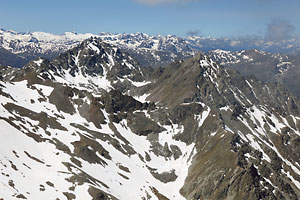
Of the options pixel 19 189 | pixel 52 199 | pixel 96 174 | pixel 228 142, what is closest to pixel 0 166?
pixel 19 189

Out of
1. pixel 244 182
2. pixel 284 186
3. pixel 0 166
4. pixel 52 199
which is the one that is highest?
pixel 0 166

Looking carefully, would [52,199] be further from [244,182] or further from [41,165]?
[244,182]

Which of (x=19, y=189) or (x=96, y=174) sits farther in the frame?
(x=96, y=174)

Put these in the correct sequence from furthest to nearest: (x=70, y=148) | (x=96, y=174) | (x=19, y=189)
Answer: (x=70, y=148) → (x=96, y=174) → (x=19, y=189)

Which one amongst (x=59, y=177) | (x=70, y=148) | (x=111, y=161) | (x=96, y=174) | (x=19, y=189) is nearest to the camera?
(x=19, y=189)

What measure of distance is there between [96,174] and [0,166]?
5141cm

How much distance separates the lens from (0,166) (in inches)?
4774

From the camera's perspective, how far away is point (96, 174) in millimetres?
160875

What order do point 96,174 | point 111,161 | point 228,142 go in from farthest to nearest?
1. point 228,142
2. point 111,161
3. point 96,174

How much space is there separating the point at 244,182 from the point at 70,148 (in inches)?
3738

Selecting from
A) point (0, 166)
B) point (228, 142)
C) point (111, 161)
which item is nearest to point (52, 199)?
point (0, 166)

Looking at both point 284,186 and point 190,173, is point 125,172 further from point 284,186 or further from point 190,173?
point 284,186

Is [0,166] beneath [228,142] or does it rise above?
above

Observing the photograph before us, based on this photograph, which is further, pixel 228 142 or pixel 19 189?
pixel 228 142
